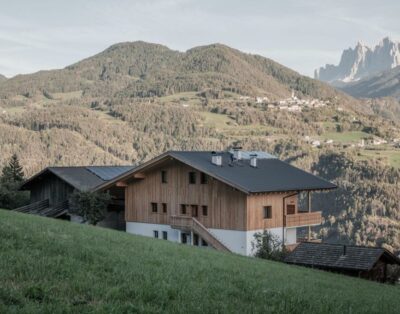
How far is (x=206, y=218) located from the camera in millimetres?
44781

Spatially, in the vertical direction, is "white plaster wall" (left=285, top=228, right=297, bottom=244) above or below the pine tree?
below

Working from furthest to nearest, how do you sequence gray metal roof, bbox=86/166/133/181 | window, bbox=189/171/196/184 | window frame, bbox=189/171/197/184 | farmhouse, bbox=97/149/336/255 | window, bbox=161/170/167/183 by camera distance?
1. gray metal roof, bbox=86/166/133/181
2. window, bbox=161/170/167/183
3. window, bbox=189/171/196/184
4. window frame, bbox=189/171/197/184
5. farmhouse, bbox=97/149/336/255

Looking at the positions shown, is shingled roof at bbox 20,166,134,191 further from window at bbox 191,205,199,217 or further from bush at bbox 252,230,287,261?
bush at bbox 252,230,287,261

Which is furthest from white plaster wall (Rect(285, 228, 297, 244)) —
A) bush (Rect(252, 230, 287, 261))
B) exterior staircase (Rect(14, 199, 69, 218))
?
exterior staircase (Rect(14, 199, 69, 218))

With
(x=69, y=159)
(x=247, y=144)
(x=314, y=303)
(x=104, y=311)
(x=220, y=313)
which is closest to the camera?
(x=104, y=311)

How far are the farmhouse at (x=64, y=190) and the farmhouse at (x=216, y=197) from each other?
10.6ft

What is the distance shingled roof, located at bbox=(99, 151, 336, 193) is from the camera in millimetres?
42219

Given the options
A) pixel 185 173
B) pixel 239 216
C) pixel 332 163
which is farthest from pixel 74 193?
pixel 332 163

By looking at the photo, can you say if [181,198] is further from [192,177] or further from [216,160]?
[216,160]

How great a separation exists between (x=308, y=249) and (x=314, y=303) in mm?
21203

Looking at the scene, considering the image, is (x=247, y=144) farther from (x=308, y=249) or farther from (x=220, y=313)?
(x=220, y=313)

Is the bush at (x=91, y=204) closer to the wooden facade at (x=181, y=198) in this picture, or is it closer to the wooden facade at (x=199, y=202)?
the wooden facade at (x=181, y=198)

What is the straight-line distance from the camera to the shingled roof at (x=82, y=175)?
50.4m

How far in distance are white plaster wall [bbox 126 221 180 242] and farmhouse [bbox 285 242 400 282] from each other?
1461 centimetres
